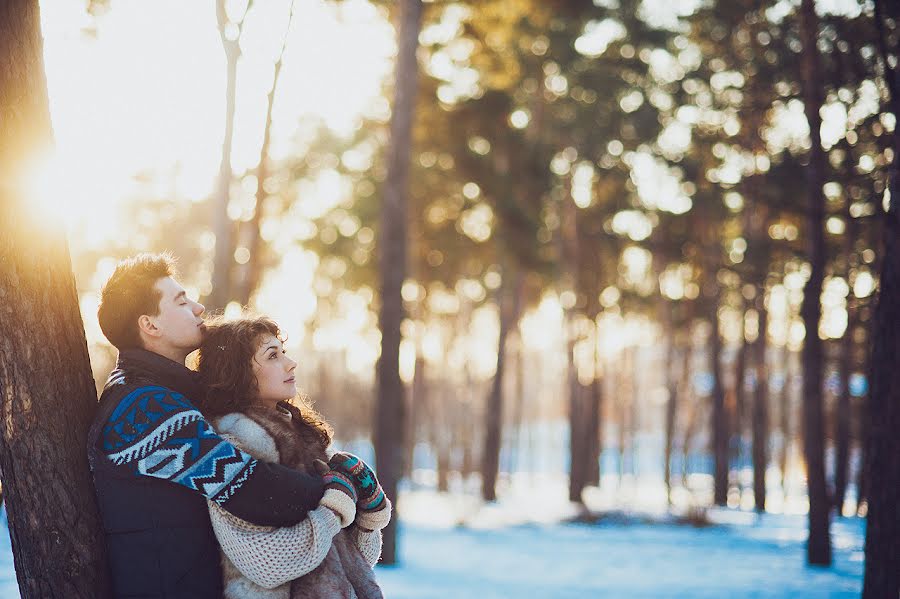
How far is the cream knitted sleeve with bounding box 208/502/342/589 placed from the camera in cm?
290

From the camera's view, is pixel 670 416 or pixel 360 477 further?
pixel 670 416

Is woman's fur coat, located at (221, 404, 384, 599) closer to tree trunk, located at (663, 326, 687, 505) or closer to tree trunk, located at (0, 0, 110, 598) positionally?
tree trunk, located at (0, 0, 110, 598)

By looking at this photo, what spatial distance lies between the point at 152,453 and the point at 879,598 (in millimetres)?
6006

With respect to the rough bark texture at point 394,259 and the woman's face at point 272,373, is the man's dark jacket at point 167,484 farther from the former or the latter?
the rough bark texture at point 394,259

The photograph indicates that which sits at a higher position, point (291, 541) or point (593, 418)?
point (291, 541)

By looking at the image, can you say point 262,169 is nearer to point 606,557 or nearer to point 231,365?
point 606,557

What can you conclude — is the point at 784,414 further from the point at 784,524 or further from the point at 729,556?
the point at 729,556

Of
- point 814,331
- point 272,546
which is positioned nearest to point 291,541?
point 272,546

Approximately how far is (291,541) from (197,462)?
0.41 meters

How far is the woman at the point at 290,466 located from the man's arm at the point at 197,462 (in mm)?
77

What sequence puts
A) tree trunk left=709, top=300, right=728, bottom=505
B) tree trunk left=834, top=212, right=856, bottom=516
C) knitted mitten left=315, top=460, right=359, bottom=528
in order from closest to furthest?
1. knitted mitten left=315, top=460, right=359, bottom=528
2. tree trunk left=834, top=212, right=856, bottom=516
3. tree trunk left=709, top=300, right=728, bottom=505

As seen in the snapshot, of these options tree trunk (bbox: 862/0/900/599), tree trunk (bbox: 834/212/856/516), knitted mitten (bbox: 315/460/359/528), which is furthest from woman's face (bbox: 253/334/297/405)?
tree trunk (bbox: 834/212/856/516)

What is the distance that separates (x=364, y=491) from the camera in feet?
10.5

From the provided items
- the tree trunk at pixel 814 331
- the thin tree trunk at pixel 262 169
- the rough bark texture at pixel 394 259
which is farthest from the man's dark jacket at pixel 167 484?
the tree trunk at pixel 814 331
